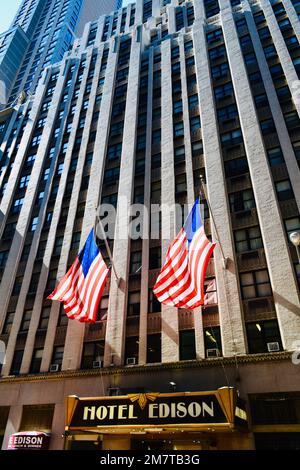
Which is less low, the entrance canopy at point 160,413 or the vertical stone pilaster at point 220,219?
the vertical stone pilaster at point 220,219

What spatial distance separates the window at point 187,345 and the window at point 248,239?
6261 millimetres

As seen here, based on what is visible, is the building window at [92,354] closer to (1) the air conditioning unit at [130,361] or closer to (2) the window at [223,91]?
(1) the air conditioning unit at [130,361]

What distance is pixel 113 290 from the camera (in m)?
24.1

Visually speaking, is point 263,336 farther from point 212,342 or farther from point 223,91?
point 223,91

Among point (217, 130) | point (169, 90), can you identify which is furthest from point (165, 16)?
point (217, 130)

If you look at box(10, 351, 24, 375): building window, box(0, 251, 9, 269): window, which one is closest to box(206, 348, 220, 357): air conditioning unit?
box(10, 351, 24, 375): building window

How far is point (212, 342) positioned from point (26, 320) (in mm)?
14965

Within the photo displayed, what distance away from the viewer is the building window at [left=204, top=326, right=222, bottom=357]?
63.3 feet

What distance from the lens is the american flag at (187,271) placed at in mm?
15641

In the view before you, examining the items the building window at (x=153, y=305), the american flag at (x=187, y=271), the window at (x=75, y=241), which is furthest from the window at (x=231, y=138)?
the window at (x=75, y=241)

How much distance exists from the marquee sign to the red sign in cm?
439

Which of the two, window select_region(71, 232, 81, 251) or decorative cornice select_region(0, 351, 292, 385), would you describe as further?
window select_region(71, 232, 81, 251)

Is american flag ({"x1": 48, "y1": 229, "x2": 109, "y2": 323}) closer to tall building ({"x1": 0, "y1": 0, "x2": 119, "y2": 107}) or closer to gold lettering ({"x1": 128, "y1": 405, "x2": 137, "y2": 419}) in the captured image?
gold lettering ({"x1": 128, "y1": 405, "x2": 137, "y2": 419})
